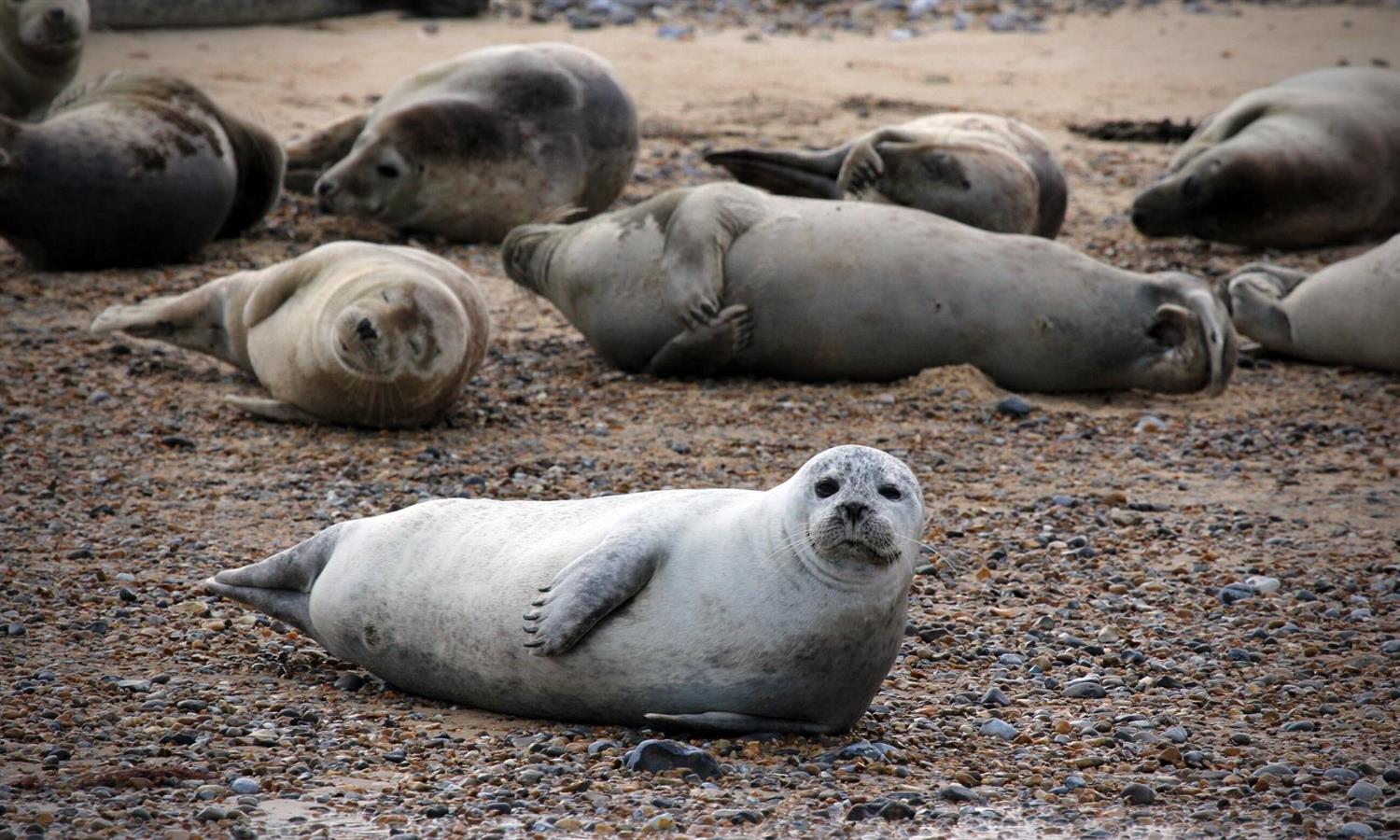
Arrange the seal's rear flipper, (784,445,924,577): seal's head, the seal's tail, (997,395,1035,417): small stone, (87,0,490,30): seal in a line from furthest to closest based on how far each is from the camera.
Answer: (87,0,490,30): seal → the seal's rear flipper → (997,395,1035,417): small stone → the seal's tail → (784,445,924,577): seal's head

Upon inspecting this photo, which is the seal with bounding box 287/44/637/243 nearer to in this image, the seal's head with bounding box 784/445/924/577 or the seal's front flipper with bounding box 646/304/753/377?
the seal's front flipper with bounding box 646/304/753/377

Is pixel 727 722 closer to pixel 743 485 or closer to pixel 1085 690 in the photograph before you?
pixel 1085 690

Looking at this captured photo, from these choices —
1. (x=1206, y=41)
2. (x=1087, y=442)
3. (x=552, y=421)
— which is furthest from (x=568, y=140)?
(x=1206, y=41)

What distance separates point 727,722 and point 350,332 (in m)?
2.78

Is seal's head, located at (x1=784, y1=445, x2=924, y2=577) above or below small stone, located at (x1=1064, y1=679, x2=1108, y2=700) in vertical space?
above

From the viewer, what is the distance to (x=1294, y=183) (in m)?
8.97

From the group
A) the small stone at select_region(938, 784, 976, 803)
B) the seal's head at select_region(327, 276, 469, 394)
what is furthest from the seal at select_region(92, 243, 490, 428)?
the small stone at select_region(938, 784, 976, 803)

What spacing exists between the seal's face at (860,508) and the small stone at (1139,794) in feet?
2.00

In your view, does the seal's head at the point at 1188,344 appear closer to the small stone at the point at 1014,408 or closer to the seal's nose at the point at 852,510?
the small stone at the point at 1014,408

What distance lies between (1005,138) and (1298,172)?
5.59 ft

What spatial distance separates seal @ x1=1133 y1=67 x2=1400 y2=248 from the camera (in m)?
8.96

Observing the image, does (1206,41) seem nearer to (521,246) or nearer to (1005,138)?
(1005,138)

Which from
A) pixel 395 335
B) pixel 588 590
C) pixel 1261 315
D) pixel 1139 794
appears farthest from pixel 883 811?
pixel 1261 315

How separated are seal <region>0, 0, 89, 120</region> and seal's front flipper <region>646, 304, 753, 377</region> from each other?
158 inches
